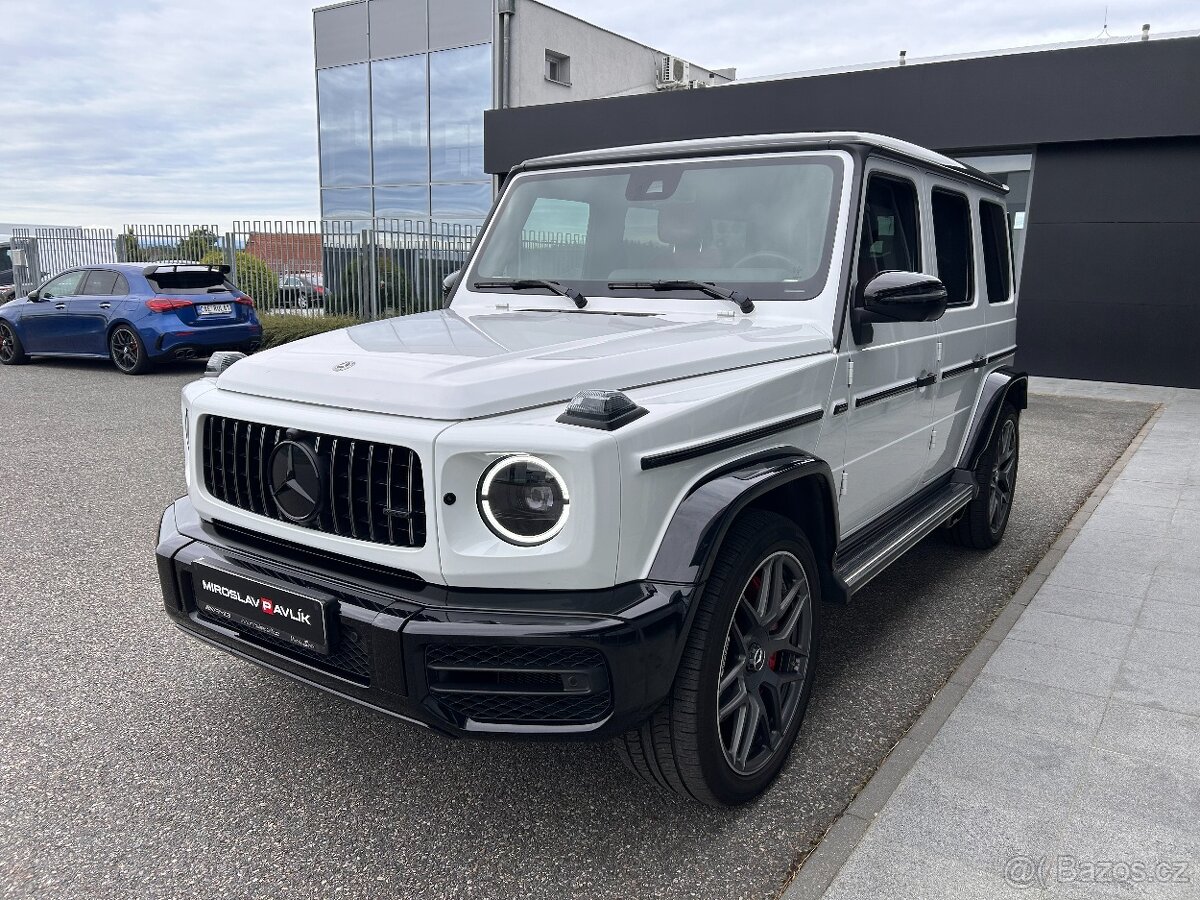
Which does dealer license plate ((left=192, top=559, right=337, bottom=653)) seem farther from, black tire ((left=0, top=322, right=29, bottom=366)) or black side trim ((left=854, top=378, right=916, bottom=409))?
black tire ((left=0, top=322, right=29, bottom=366))

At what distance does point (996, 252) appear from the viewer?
4969mm

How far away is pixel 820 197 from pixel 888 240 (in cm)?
42

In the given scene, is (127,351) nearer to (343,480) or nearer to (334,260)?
(334,260)

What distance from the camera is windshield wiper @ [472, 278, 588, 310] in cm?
349

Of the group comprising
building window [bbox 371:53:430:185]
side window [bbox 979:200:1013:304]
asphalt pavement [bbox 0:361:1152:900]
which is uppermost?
building window [bbox 371:53:430:185]

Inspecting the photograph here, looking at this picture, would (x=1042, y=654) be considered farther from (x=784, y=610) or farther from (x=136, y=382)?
(x=136, y=382)

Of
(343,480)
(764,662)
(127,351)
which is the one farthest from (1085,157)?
(127,351)

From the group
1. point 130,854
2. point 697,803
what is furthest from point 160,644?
point 697,803

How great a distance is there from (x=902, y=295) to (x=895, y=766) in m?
1.49

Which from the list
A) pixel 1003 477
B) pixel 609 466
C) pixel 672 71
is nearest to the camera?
pixel 609 466

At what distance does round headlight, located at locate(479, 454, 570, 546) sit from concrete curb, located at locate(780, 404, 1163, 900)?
1.08 meters

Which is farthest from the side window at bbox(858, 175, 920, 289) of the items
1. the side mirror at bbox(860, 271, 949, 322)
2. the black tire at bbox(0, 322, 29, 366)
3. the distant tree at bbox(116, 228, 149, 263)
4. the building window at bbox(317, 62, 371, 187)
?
the building window at bbox(317, 62, 371, 187)

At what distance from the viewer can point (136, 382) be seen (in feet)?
39.0

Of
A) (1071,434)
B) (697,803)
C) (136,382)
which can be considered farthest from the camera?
(136,382)
